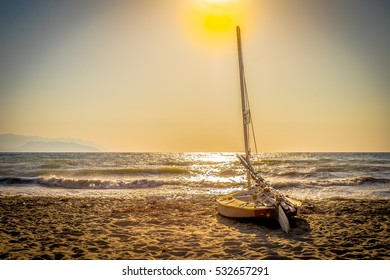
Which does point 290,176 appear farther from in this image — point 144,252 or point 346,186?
point 144,252

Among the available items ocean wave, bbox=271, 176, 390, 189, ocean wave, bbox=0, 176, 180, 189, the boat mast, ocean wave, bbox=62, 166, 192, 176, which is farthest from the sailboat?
ocean wave, bbox=62, 166, 192, 176

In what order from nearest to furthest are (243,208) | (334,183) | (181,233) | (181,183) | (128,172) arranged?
1. (181,233)
2. (243,208)
3. (334,183)
4. (181,183)
5. (128,172)

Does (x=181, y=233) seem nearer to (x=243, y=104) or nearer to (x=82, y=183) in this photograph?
(x=243, y=104)

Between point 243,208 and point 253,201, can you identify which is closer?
point 243,208

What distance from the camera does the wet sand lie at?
6.16m

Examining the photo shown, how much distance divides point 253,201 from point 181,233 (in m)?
2.68

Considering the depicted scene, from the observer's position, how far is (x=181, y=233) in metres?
7.64

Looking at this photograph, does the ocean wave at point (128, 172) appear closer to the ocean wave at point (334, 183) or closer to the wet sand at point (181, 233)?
the ocean wave at point (334, 183)

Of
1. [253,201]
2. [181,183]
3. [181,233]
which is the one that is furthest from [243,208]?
[181,183]
